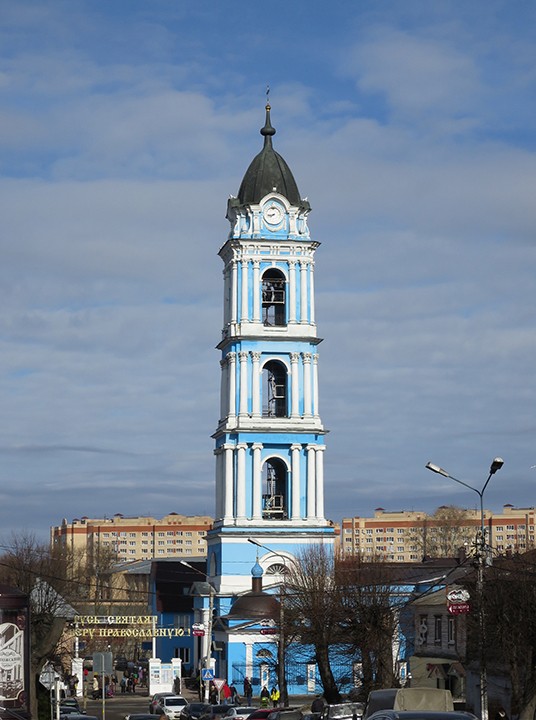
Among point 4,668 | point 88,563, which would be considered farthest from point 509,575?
point 88,563

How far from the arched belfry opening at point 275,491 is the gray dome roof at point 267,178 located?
50.9ft

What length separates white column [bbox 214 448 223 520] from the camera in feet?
281

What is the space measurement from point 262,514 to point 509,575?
37368 millimetres

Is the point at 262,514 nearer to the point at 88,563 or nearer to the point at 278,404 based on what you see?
the point at 278,404

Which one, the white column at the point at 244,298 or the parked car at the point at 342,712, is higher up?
the white column at the point at 244,298

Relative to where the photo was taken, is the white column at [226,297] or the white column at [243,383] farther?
the white column at [226,297]

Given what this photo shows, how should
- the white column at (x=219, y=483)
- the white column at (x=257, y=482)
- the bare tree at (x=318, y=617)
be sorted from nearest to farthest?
the bare tree at (x=318, y=617)
the white column at (x=257, y=482)
the white column at (x=219, y=483)

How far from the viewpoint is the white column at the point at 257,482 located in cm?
8288

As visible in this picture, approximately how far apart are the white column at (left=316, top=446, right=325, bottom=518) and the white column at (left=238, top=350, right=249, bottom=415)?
188 inches

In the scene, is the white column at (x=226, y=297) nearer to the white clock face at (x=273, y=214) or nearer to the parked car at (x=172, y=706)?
the white clock face at (x=273, y=214)

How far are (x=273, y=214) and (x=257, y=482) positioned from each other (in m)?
16.1

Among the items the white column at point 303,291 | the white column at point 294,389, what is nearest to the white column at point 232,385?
the white column at point 294,389

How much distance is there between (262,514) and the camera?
84.1m

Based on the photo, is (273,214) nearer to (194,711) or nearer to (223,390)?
(223,390)
